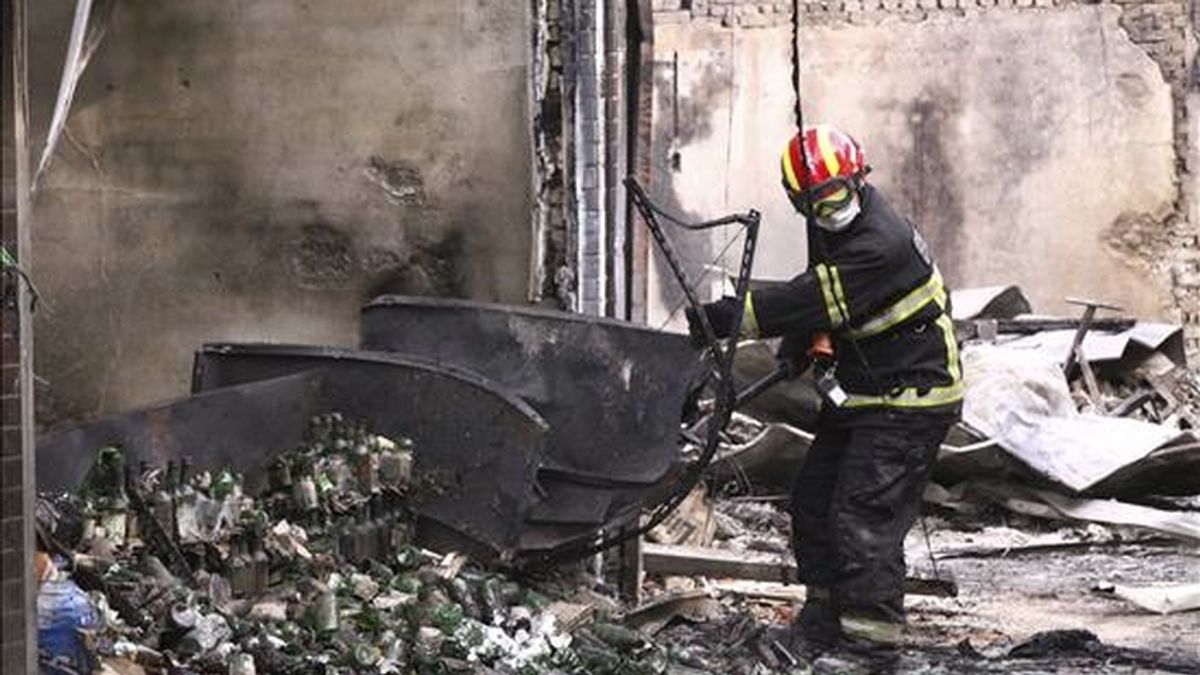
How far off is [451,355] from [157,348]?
6.22 feet

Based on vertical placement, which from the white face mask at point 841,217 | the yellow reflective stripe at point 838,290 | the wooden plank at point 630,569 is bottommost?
the wooden plank at point 630,569

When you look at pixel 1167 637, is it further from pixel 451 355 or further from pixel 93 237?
pixel 93 237

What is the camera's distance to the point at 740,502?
1174 cm

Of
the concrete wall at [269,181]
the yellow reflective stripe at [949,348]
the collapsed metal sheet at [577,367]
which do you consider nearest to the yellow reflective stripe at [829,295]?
the yellow reflective stripe at [949,348]

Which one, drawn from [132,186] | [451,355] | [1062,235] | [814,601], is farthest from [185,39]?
[1062,235]

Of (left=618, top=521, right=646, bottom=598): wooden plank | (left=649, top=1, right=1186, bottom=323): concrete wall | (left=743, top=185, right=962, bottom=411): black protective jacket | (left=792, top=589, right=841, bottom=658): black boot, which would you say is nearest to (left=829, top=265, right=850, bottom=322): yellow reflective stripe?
(left=743, top=185, right=962, bottom=411): black protective jacket

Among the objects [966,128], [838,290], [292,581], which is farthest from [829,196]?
[966,128]

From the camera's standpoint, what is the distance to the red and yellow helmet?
25.0 feet

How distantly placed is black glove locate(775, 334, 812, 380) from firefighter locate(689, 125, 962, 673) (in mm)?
→ 80

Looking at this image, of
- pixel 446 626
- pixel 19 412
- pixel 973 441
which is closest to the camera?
pixel 19 412

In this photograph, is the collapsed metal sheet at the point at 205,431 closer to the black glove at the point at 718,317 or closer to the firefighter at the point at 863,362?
the black glove at the point at 718,317

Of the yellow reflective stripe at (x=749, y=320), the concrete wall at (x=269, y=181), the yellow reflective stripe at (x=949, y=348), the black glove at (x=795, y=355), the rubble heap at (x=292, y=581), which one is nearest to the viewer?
the rubble heap at (x=292, y=581)

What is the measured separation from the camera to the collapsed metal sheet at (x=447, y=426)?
23.7ft

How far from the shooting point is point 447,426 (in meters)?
7.33
